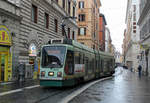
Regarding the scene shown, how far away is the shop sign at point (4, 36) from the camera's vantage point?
18.0 meters

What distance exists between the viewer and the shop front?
18.2 metres

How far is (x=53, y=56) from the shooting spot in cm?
1359

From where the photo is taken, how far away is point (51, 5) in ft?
91.8

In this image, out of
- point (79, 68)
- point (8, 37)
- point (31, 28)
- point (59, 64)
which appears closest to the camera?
point (59, 64)

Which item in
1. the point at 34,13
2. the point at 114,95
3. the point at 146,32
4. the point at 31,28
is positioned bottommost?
the point at 114,95

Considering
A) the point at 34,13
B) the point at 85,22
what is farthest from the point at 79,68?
the point at 85,22

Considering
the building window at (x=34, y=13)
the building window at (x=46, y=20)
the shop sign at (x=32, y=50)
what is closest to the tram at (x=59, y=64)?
the shop sign at (x=32, y=50)

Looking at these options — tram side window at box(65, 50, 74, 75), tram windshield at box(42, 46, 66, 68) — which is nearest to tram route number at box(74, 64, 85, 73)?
tram side window at box(65, 50, 74, 75)

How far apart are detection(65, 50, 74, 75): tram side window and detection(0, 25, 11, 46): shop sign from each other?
6632mm

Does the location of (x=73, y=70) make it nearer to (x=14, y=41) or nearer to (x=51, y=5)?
(x=14, y=41)

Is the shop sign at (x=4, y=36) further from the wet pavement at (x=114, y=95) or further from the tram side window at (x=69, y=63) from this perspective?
the wet pavement at (x=114, y=95)

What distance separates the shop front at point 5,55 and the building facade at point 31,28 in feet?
0.61

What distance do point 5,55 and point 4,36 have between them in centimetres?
165

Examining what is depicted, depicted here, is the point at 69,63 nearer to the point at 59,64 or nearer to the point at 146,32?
the point at 59,64
